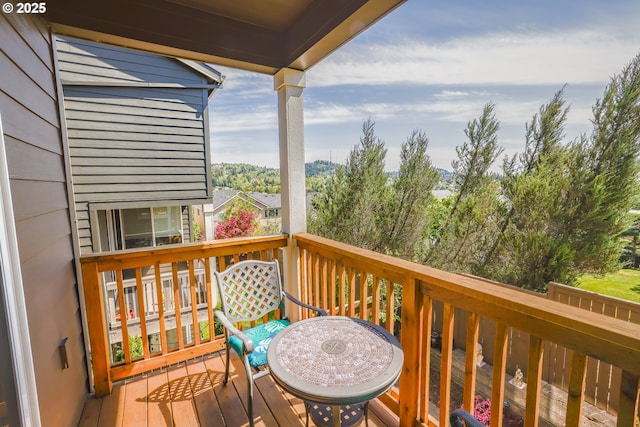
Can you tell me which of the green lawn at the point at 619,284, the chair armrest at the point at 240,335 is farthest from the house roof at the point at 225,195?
the green lawn at the point at 619,284

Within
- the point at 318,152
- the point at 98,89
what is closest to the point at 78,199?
the point at 98,89

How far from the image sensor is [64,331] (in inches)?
68.5

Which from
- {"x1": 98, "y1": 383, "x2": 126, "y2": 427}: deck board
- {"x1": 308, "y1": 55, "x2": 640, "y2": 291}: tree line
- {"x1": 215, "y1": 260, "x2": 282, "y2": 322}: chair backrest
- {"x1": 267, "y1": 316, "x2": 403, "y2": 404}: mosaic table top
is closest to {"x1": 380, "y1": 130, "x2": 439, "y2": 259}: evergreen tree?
{"x1": 308, "y1": 55, "x2": 640, "y2": 291}: tree line

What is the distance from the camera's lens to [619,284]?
16.1 ft

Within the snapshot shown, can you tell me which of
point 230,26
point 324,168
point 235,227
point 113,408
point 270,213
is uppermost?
point 230,26

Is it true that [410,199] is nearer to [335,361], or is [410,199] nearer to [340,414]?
[340,414]

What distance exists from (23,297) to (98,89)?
15.7 feet

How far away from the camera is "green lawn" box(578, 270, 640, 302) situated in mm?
4700

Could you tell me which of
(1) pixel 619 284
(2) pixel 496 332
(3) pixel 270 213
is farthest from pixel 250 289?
(3) pixel 270 213

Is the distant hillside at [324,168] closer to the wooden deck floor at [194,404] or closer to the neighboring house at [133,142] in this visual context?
the neighboring house at [133,142]

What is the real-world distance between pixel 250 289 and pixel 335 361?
1.14 metres

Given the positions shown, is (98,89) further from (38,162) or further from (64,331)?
(64,331)

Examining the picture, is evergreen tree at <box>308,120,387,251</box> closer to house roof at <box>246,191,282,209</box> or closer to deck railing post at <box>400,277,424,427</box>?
house roof at <box>246,191,282,209</box>

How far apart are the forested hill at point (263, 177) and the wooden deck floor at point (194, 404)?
4163mm
